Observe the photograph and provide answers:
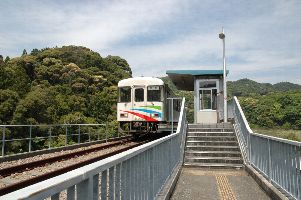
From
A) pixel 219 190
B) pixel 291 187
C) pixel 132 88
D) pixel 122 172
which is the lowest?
pixel 219 190

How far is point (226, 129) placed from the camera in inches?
575

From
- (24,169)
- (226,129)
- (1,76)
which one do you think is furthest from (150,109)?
(1,76)

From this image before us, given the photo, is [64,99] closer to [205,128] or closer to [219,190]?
[205,128]

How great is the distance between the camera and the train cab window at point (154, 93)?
17.8 m

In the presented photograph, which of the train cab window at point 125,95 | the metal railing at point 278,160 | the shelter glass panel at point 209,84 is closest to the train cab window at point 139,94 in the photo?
the train cab window at point 125,95

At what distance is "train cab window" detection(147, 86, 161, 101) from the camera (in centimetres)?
1775

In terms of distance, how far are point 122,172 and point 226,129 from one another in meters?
11.7

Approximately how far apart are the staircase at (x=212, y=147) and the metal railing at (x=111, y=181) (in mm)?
5749

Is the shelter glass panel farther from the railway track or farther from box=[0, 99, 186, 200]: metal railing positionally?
box=[0, 99, 186, 200]: metal railing

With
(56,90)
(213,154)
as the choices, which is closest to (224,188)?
(213,154)

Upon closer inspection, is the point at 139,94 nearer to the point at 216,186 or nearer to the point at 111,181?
the point at 216,186

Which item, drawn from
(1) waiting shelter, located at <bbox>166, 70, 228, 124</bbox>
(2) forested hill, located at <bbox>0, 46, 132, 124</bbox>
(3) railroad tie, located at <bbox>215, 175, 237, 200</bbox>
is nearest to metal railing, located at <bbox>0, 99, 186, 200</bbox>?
(3) railroad tie, located at <bbox>215, 175, 237, 200</bbox>

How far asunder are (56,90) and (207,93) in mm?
41159

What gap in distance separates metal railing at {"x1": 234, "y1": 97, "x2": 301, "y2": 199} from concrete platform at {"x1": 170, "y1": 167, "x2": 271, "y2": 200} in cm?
47
